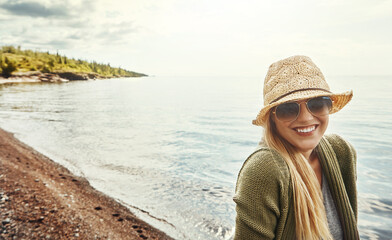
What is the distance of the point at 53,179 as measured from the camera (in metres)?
6.91

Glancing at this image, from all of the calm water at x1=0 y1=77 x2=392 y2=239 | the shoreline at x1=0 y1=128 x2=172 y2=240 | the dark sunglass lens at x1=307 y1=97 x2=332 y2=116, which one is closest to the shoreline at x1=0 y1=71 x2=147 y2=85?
the calm water at x1=0 y1=77 x2=392 y2=239

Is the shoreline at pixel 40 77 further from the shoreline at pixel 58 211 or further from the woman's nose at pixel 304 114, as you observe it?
the woman's nose at pixel 304 114

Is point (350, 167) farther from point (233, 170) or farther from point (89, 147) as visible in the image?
point (89, 147)

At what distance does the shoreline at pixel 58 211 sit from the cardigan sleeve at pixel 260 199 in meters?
3.55

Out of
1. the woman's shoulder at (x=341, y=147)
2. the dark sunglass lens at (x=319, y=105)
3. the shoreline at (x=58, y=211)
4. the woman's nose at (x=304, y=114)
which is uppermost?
the dark sunglass lens at (x=319, y=105)

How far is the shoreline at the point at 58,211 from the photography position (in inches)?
164

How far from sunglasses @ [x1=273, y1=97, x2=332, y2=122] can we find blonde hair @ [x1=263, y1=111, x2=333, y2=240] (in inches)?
4.3

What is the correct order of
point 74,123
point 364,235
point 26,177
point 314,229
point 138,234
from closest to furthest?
point 314,229 < point 138,234 < point 364,235 < point 26,177 < point 74,123

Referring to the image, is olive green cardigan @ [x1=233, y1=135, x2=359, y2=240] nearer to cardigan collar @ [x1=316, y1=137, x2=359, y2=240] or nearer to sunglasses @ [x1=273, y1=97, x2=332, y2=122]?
sunglasses @ [x1=273, y1=97, x2=332, y2=122]

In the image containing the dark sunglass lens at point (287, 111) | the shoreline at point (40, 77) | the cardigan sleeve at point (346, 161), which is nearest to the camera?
the dark sunglass lens at point (287, 111)

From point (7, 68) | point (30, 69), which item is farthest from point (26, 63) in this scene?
point (7, 68)

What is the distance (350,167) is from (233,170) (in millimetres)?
7599

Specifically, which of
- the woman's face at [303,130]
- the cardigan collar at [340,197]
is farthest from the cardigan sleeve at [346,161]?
the woman's face at [303,130]

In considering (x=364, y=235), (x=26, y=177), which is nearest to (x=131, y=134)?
(x=26, y=177)
